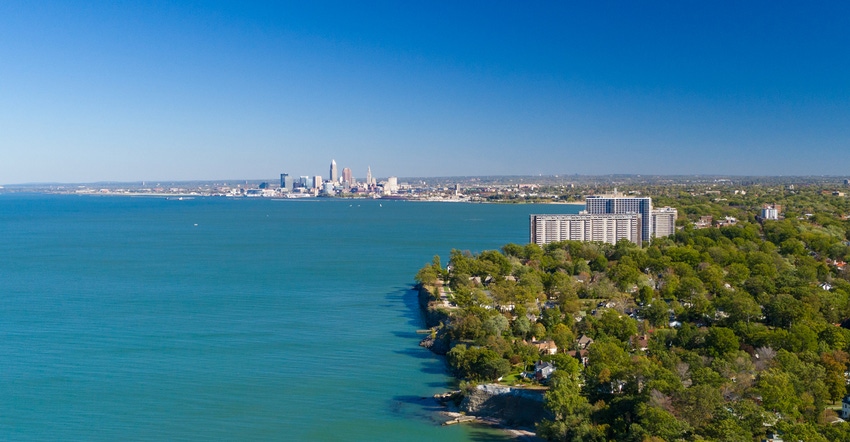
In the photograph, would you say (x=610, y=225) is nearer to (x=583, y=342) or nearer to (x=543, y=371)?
(x=583, y=342)

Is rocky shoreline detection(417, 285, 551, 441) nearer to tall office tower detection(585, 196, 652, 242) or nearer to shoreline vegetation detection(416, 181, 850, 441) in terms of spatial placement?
shoreline vegetation detection(416, 181, 850, 441)

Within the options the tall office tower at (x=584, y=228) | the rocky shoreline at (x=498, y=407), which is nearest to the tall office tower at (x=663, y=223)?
the tall office tower at (x=584, y=228)

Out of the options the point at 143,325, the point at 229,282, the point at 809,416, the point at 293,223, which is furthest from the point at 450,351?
the point at 293,223

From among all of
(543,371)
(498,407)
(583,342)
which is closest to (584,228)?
(583,342)

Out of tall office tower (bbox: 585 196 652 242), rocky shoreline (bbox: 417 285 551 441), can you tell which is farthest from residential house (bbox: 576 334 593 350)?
tall office tower (bbox: 585 196 652 242)

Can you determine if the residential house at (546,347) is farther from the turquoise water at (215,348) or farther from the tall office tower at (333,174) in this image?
the tall office tower at (333,174)

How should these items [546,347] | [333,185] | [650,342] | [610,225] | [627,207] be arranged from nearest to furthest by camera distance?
[650,342], [546,347], [610,225], [627,207], [333,185]
